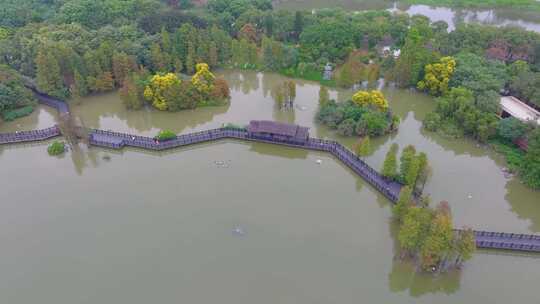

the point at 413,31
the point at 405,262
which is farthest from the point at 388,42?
the point at 405,262

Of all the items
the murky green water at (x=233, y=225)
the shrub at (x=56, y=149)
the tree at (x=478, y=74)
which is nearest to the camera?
the murky green water at (x=233, y=225)

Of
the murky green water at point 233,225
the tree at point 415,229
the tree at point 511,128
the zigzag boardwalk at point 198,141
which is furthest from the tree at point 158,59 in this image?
the tree at point 511,128

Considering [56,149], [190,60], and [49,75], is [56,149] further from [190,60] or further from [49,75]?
[190,60]

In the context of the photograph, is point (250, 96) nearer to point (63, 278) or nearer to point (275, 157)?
point (275, 157)

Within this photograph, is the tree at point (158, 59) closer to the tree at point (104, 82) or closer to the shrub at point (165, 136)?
the tree at point (104, 82)

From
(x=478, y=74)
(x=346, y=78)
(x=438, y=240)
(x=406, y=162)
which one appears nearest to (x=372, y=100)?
(x=346, y=78)
